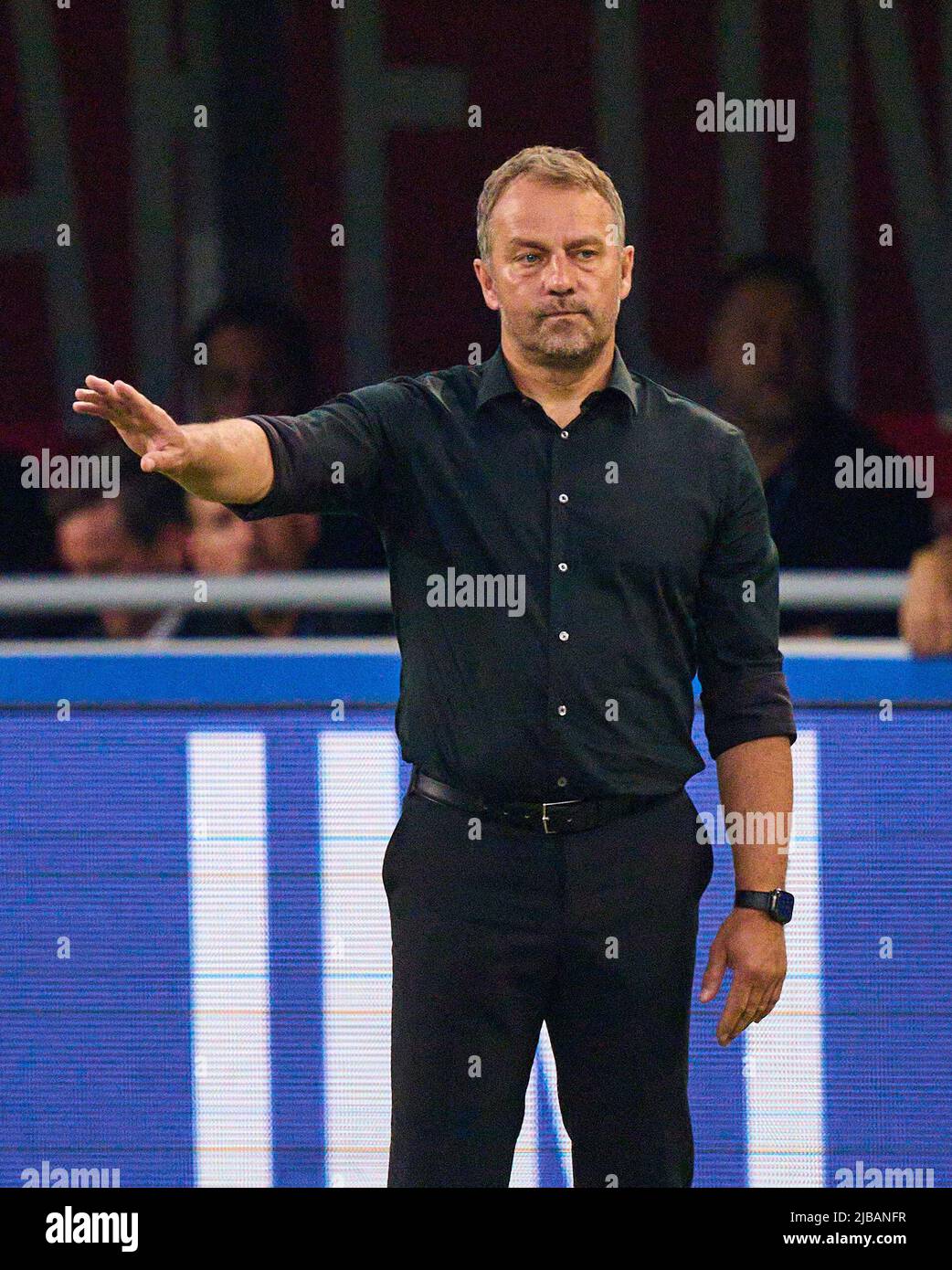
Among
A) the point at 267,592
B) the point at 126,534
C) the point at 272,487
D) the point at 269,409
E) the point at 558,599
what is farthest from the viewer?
the point at 126,534

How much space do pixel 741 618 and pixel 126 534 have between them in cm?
194

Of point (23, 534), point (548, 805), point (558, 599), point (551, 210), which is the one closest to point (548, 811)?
point (548, 805)

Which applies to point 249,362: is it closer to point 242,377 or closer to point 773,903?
point 242,377

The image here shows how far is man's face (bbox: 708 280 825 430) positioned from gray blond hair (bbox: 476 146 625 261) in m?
1.20

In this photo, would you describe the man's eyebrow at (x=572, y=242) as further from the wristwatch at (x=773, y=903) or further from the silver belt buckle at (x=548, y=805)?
the wristwatch at (x=773, y=903)

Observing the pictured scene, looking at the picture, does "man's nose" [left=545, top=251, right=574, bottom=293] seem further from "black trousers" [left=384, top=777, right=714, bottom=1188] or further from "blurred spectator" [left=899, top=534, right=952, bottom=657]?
"blurred spectator" [left=899, top=534, right=952, bottom=657]

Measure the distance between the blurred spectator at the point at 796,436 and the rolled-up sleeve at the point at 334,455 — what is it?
133 centimetres

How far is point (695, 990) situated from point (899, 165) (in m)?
1.97

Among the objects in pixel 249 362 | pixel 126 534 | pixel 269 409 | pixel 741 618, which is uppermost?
pixel 249 362

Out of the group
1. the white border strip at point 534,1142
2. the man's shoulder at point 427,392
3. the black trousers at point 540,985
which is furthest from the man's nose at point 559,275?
the white border strip at point 534,1142

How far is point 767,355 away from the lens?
3.41 m

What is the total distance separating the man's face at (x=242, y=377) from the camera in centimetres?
360

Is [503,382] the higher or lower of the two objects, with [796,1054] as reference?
higher

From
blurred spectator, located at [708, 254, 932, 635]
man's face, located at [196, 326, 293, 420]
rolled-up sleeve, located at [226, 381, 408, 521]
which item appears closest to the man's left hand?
rolled-up sleeve, located at [226, 381, 408, 521]
